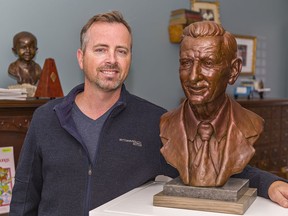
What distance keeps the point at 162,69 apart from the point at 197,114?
2.82 metres

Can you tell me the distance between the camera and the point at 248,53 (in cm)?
548

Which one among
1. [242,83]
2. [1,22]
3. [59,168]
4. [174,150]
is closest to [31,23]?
[1,22]

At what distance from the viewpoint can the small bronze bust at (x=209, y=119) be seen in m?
1.51

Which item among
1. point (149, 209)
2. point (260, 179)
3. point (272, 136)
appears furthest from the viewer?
point (272, 136)

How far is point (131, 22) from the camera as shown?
4039 millimetres

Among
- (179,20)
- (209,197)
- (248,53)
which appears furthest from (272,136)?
(209,197)

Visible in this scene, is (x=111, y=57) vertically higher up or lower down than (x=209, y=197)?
higher up

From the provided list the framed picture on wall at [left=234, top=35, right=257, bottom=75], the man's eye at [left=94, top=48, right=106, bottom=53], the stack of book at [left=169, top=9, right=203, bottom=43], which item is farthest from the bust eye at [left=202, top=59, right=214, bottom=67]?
the framed picture on wall at [left=234, top=35, right=257, bottom=75]

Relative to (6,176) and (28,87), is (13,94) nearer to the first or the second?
(28,87)

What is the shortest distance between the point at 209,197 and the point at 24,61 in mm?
1965

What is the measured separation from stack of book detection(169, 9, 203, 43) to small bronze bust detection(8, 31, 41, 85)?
5.26 feet

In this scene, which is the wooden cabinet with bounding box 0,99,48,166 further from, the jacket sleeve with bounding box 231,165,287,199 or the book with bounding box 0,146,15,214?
the jacket sleeve with bounding box 231,165,287,199

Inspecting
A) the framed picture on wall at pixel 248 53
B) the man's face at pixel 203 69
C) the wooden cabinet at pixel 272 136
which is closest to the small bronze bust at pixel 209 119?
the man's face at pixel 203 69

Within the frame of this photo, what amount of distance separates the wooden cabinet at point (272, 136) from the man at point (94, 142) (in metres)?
2.77
